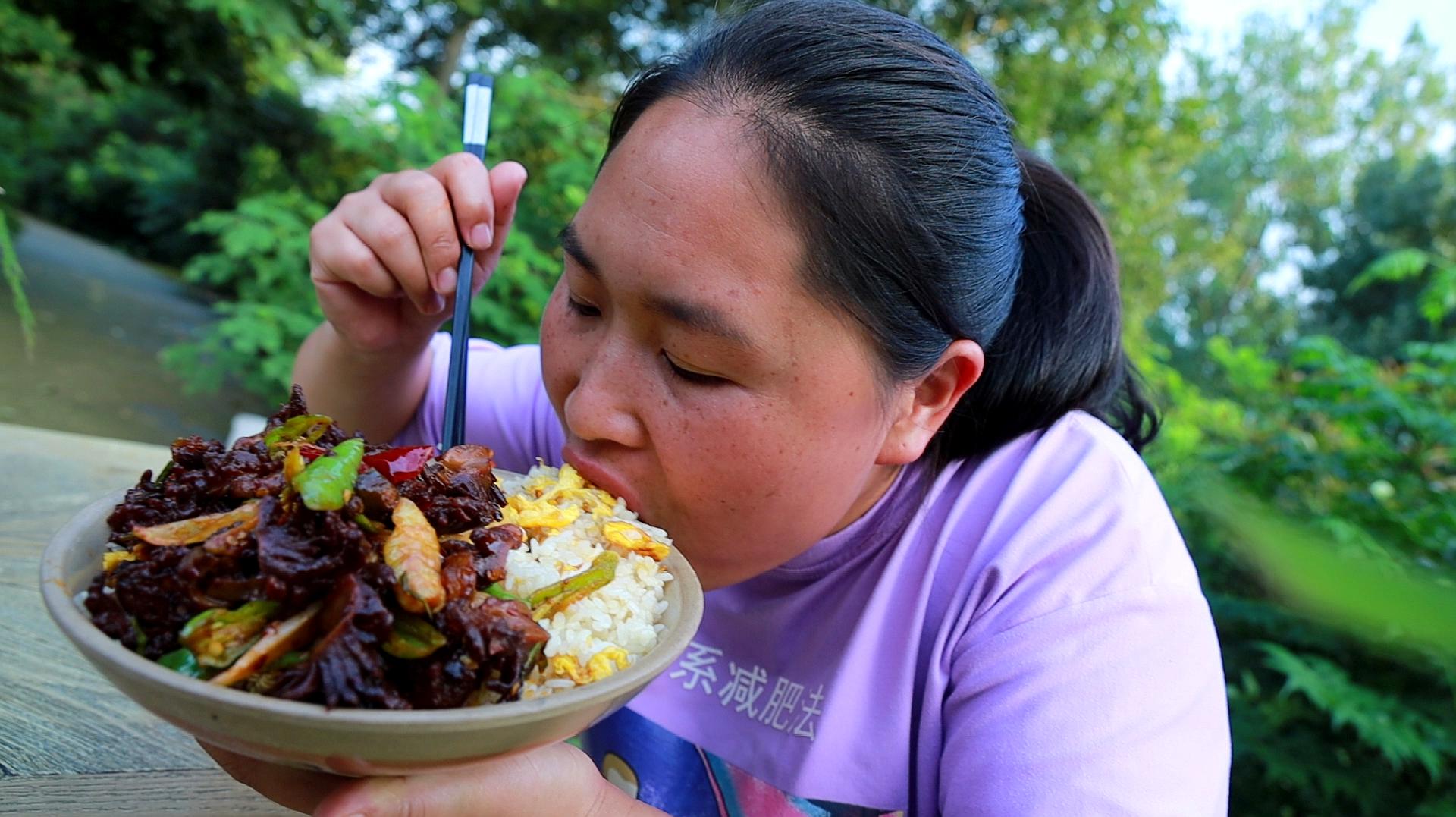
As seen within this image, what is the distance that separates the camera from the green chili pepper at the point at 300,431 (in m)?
1.14

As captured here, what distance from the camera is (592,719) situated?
0.96 metres

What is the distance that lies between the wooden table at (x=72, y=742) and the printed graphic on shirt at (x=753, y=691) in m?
0.79

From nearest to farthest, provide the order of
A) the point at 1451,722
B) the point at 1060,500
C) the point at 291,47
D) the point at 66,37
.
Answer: the point at 1060,500 < the point at 1451,722 < the point at 291,47 < the point at 66,37

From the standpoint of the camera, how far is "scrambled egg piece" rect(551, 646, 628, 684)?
1028mm

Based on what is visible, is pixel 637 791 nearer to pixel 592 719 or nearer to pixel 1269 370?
pixel 592 719

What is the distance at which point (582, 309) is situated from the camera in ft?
5.03

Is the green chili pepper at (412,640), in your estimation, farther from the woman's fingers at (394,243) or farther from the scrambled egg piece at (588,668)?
the woman's fingers at (394,243)

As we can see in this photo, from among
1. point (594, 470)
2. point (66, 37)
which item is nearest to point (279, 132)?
point (66, 37)

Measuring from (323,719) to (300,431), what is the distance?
489mm

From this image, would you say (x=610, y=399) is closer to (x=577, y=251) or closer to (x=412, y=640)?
(x=577, y=251)

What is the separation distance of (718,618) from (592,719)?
101 centimetres

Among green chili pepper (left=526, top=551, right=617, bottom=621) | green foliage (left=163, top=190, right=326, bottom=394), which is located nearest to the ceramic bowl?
green chili pepper (left=526, top=551, right=617, bottom=621)

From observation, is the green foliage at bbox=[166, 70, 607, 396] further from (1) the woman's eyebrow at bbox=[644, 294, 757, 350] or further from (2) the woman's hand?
(1) the woman's eyebrow at bbox=[644, 294, 757, 350]

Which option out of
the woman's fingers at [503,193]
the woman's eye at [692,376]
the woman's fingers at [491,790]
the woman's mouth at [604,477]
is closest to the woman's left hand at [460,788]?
the woman's fingers at [491,790]
